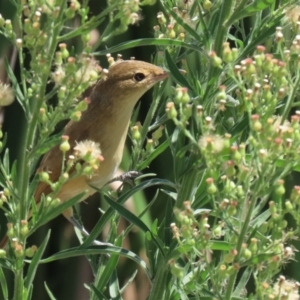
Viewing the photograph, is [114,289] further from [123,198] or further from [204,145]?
[204,145]

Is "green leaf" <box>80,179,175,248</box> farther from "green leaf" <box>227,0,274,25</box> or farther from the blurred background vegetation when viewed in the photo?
the blurred background vegetation

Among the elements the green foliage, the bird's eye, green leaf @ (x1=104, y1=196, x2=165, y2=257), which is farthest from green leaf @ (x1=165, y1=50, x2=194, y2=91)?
the bird's eye

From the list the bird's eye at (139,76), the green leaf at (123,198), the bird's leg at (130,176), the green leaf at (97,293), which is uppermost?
the bird's eye at (139,76)

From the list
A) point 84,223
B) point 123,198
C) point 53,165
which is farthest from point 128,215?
point 84,223

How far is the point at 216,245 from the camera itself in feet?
3.90

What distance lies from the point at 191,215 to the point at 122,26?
0.93 feet

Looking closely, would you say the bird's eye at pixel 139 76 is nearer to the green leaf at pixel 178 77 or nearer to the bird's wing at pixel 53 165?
the bird's wing at pixel 53 165

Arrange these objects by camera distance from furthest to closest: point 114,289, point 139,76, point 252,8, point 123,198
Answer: point 139,76
point 114,289
point 123,198
point 252,8

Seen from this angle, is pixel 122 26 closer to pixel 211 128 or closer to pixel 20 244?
pixel 211 128

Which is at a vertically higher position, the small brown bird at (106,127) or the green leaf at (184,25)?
the green leaf at (184,25)

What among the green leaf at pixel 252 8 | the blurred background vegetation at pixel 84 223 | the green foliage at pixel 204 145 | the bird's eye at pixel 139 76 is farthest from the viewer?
the blurred background vegetation at pixel 84 223

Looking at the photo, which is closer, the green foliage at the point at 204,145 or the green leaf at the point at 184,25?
the green foliage at the point at 204,145

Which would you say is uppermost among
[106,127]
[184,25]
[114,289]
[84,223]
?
[184,25]

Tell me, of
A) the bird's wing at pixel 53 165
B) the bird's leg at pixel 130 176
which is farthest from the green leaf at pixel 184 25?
the bird's wing at pixel 53 165
